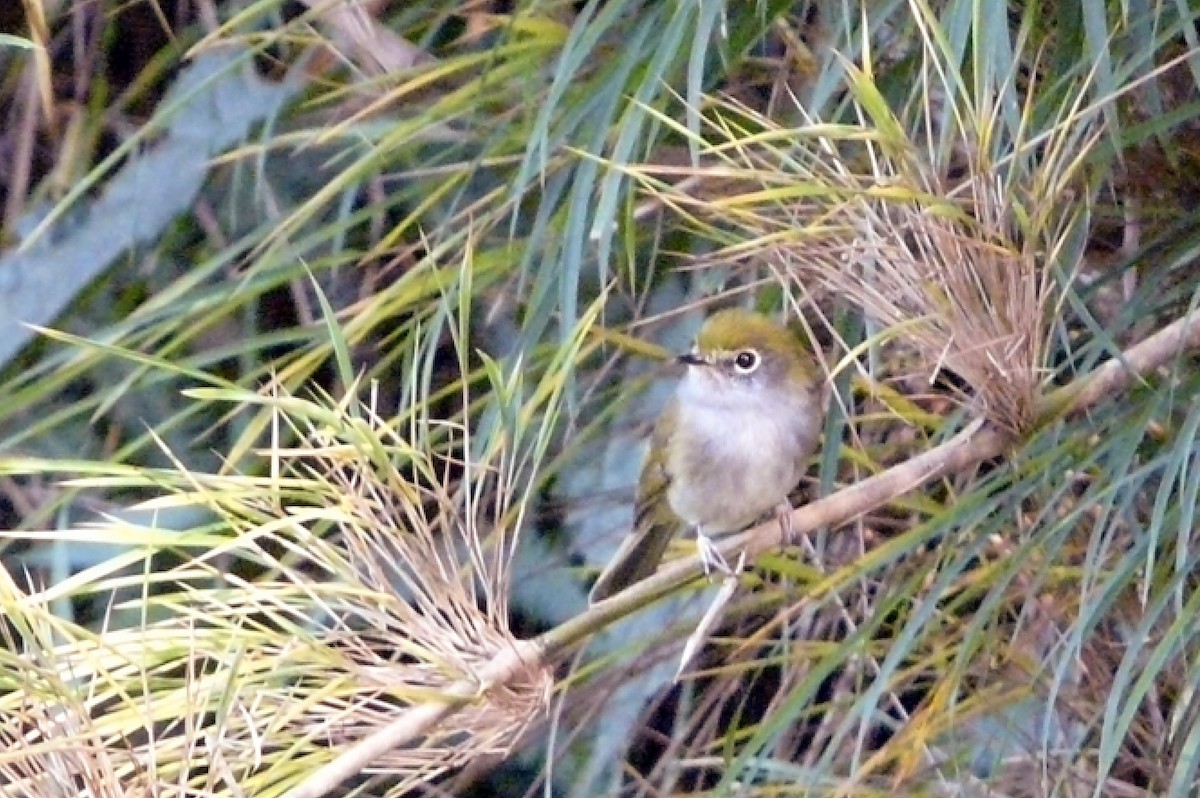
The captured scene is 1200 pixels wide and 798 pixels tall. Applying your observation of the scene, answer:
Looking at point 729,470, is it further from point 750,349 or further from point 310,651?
point 310,651

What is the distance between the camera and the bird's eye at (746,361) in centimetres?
113

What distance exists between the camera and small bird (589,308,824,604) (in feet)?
3.68

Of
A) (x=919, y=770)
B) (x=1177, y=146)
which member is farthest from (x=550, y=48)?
(x=919, y=770)

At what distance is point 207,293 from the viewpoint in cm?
111

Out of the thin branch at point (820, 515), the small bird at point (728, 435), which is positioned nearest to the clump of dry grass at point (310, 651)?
the thin branch at point (820, 515)

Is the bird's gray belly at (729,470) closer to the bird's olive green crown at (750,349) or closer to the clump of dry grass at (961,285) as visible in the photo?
the bird's olive green crown at (750,349)

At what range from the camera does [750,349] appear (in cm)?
112

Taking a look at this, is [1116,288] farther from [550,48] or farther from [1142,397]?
[550,48]

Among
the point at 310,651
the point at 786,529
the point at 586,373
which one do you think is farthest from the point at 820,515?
the point at 586,373

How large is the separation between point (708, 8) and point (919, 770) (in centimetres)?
44

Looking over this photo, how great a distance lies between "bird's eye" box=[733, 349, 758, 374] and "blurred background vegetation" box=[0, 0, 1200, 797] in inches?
2.2

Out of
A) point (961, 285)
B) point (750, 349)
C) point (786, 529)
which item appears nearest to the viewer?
point (961, 285)

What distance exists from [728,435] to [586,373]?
0.11 metres

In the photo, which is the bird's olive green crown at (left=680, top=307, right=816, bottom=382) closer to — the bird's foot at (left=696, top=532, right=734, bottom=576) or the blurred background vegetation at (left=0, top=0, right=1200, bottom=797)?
the blurred background vegetation at (left=0, top=0, right=1200, bottom=797)
